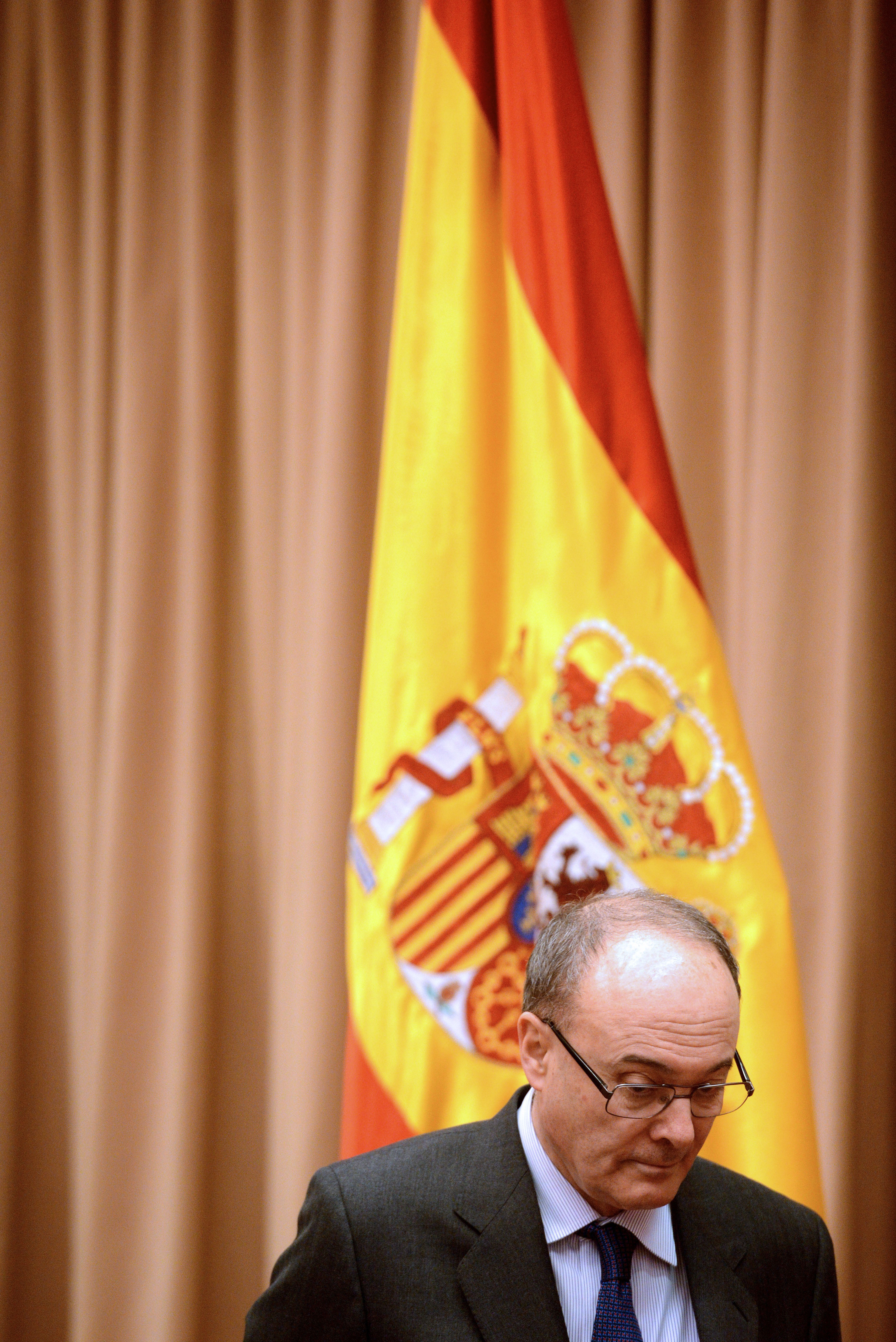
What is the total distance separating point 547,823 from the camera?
1923 millimetres

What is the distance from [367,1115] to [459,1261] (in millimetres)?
820

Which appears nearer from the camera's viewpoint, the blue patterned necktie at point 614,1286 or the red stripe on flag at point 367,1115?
Answer: the blue patterned necktie at point 614,1286

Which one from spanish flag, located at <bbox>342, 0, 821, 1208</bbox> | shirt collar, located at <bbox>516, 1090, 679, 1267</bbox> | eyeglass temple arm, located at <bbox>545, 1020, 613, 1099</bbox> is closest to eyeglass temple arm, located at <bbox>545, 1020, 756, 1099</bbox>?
eyeglass temple arm, located at <bbox>545, 1020, 613, 1099</bbox>

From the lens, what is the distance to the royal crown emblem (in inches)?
75.0

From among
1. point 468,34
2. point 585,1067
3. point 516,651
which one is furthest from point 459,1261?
point 468,34

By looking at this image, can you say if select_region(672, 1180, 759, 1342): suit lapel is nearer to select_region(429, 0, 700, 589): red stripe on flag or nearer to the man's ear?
the man's ear

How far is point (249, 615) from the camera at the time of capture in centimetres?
257

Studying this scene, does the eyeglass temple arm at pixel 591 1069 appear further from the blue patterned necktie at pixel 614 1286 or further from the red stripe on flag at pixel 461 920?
the red stripe on flag at pixel 461 920

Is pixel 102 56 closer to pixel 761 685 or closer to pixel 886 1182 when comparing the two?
pixel 761 685

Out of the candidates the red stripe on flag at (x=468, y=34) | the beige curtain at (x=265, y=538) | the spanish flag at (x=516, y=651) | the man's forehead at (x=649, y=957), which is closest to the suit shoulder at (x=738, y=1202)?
the man's forehead at (x=649, y=957)

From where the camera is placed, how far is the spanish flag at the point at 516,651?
75.0 inches

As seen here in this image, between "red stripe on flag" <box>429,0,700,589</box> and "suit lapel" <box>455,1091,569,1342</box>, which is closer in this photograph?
"suit lapel" <box>455,1091,569,1342</box>

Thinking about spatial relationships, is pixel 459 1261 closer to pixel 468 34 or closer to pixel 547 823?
pixel 547 823

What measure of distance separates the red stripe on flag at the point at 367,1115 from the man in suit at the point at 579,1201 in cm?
70
